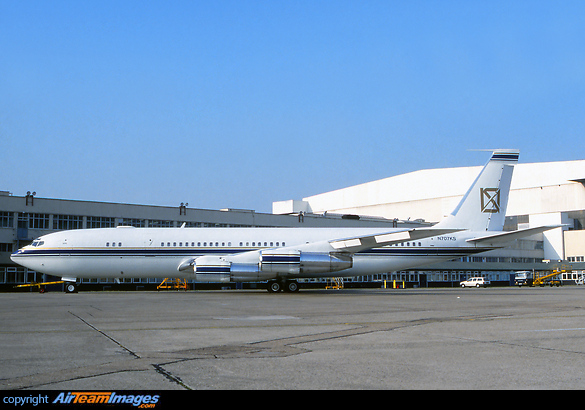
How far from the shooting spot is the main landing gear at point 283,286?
3766 centimetres

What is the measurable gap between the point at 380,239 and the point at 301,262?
207 inches

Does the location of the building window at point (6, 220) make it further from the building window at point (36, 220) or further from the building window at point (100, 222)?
the building window at point (100, 222)

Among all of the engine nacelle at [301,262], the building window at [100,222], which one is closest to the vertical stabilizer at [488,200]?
A: the engine nacelle at [301,262]

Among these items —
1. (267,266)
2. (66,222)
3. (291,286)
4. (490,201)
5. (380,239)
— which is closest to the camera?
(267,266)

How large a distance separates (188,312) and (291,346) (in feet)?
31.7

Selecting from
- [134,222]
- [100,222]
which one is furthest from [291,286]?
[100,222]

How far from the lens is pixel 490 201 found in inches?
1548

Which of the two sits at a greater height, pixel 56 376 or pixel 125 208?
pixel 125 208

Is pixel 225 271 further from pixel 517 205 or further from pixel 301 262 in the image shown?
pixel 517 205

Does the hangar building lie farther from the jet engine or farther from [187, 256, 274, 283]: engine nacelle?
[187, 256, 274, 283]: engine nacelle

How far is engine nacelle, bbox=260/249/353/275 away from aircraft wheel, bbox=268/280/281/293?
10.9 ft
